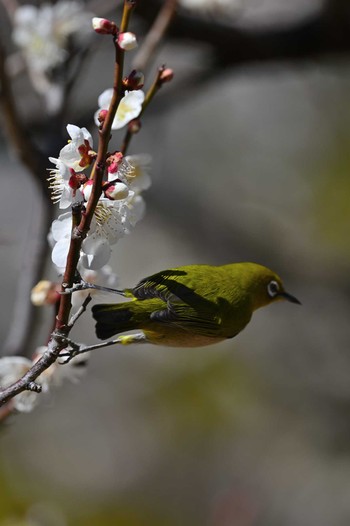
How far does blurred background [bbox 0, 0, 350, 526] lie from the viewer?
4.64 meters

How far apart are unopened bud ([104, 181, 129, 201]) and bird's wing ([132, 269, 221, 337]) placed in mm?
306

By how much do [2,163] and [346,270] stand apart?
252 cm

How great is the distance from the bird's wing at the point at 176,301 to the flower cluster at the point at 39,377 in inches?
6.8

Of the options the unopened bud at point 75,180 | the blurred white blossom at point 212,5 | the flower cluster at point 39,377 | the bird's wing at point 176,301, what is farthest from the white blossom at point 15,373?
the blurred white blossom at point 212,5

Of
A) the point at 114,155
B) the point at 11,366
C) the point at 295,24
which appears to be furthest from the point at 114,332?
the point at 295,24

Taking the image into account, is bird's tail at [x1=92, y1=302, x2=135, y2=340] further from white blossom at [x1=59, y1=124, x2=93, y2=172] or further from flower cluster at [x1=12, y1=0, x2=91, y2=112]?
flower cluster at [x1=12, y1=0, x2=91, y2=112]

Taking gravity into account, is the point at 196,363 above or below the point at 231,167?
below

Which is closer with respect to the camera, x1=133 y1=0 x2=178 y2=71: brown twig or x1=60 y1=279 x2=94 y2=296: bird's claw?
x1=60 y1=279 x2=94 y2=296: bird's claw

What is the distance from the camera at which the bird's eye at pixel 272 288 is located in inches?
66.9

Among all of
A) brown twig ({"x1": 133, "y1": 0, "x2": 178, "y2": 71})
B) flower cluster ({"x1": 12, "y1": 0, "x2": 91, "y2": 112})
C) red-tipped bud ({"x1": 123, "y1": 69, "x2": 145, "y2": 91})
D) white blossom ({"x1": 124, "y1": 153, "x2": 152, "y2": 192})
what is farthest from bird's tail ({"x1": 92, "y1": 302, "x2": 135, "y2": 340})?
flower cluster ({"x1": 12, "y1": 0, "x2": 91, "y2": 112})

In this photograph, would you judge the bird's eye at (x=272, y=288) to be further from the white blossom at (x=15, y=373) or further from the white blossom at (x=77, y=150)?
the white blossom at (x=77, y=150)

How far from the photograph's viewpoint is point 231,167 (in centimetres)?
633

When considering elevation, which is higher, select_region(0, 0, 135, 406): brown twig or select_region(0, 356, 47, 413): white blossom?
select_region(0, 0, 135, 406): brown twig

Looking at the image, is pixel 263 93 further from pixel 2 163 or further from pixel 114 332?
pixel 114 332
